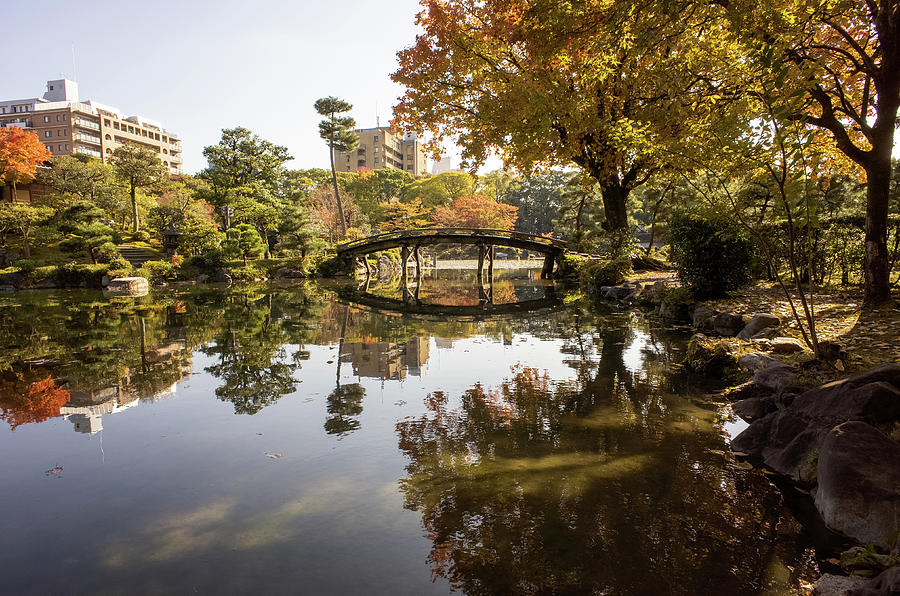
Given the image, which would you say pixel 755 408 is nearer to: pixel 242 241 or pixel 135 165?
pixel 242 241

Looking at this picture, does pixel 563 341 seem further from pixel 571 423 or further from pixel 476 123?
pixel 476 123

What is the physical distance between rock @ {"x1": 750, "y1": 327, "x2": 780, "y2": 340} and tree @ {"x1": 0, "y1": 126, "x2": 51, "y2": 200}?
134 feet

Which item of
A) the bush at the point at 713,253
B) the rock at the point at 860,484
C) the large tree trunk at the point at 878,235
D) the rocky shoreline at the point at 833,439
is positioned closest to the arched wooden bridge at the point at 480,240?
the bush at the point at 713,253

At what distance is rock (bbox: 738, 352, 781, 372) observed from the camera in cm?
577

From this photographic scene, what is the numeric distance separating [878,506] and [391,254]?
133ft

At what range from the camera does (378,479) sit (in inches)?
161

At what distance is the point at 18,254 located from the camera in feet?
88.7

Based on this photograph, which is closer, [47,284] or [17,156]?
[47,284]

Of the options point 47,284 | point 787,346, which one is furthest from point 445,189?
point 787,346

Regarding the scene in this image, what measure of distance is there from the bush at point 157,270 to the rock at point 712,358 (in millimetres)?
26608

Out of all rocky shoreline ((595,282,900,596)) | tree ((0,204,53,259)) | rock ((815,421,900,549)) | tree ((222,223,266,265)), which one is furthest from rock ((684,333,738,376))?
tree ((0,204,53,259))

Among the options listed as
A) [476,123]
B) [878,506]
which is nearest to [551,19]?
[476,123]

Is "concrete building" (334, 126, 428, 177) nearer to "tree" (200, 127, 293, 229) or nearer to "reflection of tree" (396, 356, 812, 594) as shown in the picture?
"tree" (200, 127, 293, 229)

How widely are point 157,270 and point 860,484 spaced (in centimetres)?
3003
